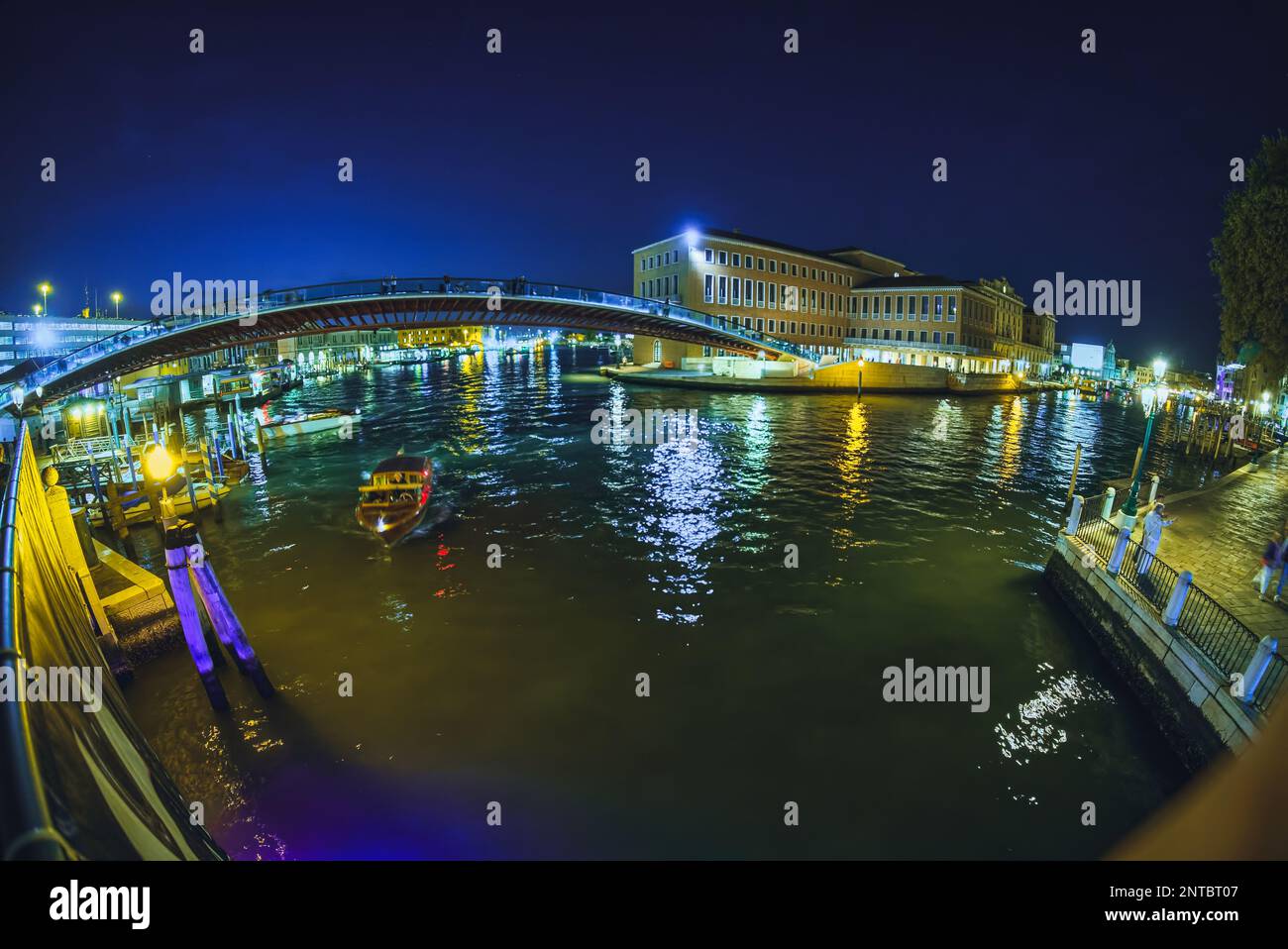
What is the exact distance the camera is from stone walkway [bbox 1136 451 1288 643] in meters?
9.36

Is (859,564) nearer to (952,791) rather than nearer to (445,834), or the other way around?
(952,791)

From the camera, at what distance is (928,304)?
71062 mm

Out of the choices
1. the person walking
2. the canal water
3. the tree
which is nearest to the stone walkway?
the person walking

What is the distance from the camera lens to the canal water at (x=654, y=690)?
757 cm

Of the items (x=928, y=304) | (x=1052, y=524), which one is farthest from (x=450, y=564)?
(x=928, y=304)

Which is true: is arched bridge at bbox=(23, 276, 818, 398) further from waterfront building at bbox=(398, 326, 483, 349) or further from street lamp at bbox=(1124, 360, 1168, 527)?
waterfront building at bbox=(398, 326, 483, 349)

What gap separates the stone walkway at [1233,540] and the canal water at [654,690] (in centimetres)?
226

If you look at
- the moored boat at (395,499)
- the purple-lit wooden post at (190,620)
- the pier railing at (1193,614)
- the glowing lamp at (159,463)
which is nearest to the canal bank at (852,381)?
the moored boat at (395,499)

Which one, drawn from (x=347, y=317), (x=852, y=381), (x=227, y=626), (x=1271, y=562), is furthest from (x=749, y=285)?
(x=227, y=626)

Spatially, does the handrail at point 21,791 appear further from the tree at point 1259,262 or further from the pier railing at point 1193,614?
the tree at point 1259,262

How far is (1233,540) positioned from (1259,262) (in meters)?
19.5

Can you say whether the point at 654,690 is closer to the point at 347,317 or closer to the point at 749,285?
the point at 347,317

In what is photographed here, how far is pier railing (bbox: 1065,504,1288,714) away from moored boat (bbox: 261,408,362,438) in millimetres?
39956
